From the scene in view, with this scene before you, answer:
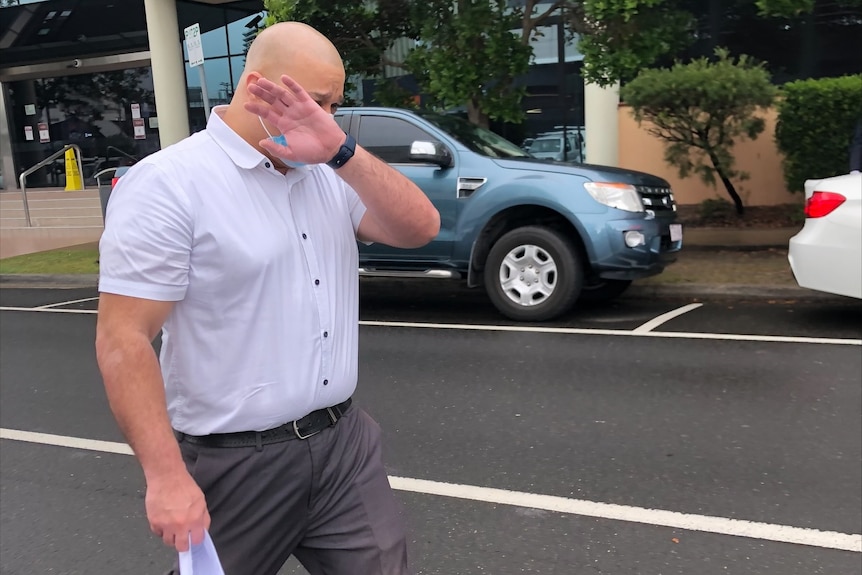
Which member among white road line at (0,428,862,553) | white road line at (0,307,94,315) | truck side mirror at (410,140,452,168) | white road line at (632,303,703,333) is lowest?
white road line at (0,307,94,315)

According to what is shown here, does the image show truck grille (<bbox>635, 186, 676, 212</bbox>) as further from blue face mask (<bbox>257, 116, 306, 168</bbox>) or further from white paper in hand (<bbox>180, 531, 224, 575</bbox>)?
white paper in hand (<bbox>180, 531, 224, 575</bbox>)

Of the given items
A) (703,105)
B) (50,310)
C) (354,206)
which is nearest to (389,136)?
(50,310)

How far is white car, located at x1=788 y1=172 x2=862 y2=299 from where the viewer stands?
20.9 feet

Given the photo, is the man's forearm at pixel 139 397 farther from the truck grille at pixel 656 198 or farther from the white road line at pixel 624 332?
the truck grille at pixel 656 198

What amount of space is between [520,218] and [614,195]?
37.0 inches

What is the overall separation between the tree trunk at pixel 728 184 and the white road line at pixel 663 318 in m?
4.07

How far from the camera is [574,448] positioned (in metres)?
4.52

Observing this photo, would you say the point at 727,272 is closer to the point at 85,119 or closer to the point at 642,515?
the point at 642,515

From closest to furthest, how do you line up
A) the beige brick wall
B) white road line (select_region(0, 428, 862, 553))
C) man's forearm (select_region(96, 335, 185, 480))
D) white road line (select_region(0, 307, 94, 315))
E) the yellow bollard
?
man's forearm (select_region(96, 335, 185, 480))
white road line (select_region(0, 428, 862, 553))
white road line (select_region(0, 307, 94, 315))
the beige brick wall
the yellow bollard

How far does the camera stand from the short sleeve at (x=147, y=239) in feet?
5.73

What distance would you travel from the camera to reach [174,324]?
191 centimetres

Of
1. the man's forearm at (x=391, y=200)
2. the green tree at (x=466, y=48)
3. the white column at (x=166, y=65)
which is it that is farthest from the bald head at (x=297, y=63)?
the white column at (x=166, y=65)

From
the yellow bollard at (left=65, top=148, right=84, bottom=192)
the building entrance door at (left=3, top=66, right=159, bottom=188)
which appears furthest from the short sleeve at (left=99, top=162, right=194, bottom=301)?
the building entrance door at (left=3, top=66, right=159, bottom=188)

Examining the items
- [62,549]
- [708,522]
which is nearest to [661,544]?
[708,522]
